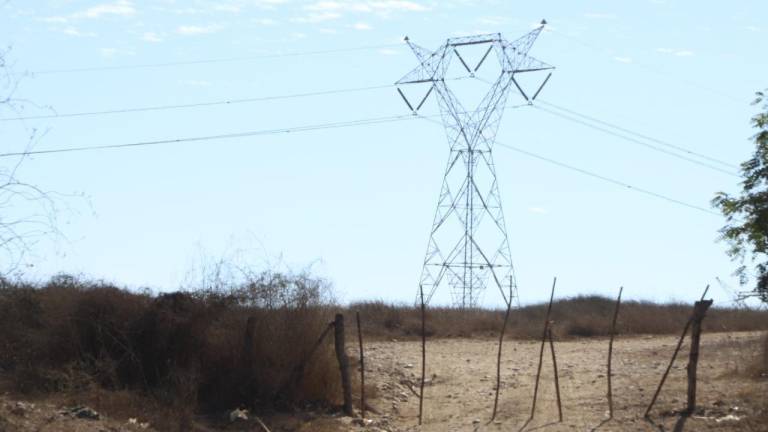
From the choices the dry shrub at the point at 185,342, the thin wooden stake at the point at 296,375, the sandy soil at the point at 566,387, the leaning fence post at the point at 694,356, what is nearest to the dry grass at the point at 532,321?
the sandy soil at the point at 566,387

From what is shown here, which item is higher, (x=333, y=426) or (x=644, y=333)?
(x=644, y=333)

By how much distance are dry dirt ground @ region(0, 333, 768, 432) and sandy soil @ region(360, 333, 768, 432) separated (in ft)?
0.07

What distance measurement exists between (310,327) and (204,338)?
2192 millimetres

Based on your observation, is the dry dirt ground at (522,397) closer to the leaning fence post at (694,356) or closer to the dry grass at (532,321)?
the leaning fence post at (694,356)

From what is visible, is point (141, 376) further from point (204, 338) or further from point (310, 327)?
point (310, 327)

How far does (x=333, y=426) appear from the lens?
20203mm

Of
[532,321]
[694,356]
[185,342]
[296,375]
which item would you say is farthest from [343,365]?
[532,321]

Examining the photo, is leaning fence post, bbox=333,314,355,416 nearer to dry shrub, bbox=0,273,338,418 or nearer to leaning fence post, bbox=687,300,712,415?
dry shrub, bbox=0,273,338,418

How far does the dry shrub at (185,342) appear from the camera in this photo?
21859mm

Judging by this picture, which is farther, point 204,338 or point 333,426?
point 204,338

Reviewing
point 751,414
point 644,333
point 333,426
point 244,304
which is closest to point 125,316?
point 244,304

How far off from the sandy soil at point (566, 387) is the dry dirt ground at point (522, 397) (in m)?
0.02

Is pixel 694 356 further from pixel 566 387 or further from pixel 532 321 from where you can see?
pixel 532 321

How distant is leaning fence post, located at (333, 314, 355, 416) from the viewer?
69.7 feet
